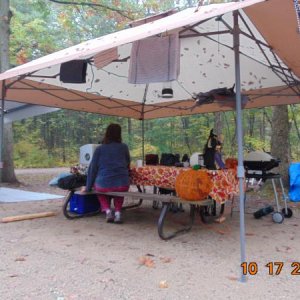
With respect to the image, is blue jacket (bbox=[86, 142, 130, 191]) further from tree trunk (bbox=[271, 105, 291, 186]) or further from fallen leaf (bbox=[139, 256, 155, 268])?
tree trunk (bbox=[271, 105, 291, 186])

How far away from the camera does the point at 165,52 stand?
12.7 feet

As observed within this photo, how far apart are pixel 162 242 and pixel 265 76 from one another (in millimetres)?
3669

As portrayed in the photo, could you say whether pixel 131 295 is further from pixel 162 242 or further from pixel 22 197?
pixel 22 197

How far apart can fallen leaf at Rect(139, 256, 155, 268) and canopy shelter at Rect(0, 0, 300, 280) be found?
2.68 feet

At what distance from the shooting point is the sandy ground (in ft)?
8.70

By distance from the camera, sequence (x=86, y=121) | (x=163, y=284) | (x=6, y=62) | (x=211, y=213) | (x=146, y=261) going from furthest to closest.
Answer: (x=86, y=121)
(x=6, y=62)
(x=211, y=213)
(x=146, y=261)
(x=163, y=284)

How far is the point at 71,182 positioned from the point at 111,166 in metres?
0.79

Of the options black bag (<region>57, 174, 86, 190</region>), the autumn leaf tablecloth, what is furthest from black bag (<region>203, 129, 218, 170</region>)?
black bag (<region>57, 174, 86, 190</region>)

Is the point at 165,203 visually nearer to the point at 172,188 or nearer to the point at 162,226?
the point at 162,226

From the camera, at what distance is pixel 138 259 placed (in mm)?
3385

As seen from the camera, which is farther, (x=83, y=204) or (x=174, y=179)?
(x=83, y=204)

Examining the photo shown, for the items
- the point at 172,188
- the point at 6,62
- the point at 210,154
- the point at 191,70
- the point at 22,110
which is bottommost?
the point at 172,188

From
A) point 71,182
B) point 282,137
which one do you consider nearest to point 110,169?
point 71,182

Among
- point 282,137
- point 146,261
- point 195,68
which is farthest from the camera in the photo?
point 282,137
